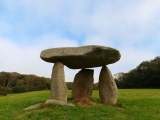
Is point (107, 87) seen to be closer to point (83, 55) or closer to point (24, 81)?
point (83, 55)

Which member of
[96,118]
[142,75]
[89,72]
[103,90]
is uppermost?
[142,75]

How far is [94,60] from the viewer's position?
14.1 m

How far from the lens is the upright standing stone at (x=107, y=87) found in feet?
49.7

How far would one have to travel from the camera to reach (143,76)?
43750 mm

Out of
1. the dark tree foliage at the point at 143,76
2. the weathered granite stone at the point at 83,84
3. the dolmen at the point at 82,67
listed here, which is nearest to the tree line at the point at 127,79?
the dark tree foliage at the point at 143,76

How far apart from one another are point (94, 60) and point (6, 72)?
3311cm

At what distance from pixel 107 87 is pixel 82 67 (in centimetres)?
200

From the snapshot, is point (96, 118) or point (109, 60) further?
point (109, 60)

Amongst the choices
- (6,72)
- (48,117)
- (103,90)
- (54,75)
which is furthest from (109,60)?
(6,72)

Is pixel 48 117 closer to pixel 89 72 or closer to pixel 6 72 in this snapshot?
pixel 89 72

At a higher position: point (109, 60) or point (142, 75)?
point (142, 75)

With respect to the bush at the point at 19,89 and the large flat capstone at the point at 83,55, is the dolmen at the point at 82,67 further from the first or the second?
the bush at the point at 19,89

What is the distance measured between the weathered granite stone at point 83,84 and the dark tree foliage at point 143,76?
28.1m

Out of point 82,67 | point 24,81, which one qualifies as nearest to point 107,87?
point 82,67
